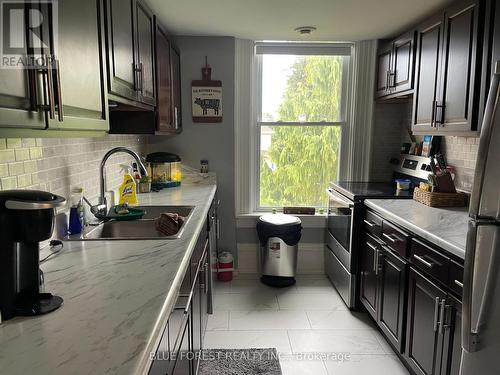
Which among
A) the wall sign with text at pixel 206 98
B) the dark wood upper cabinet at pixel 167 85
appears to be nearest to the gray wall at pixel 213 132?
the wall sign with text at pixel 206 98

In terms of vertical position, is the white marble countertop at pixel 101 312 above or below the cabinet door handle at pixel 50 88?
below

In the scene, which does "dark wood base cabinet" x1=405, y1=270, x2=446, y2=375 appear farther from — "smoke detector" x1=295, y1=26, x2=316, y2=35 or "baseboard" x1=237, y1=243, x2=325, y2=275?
"smoke detector" x1=295, y1=26, x2=316, y2=35

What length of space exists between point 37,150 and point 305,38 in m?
2.53

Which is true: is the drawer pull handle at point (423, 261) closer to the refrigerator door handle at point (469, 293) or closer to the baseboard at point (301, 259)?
the refrigerator door handle at point (469, 293)

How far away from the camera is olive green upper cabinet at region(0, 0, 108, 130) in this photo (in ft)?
2.72

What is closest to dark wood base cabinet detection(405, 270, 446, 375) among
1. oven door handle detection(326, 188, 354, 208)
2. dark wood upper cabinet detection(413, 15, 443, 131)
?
oven door handle detection(326, 188, 354, 208)

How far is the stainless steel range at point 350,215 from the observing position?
2826mm

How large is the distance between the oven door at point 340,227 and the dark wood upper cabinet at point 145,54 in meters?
1.68

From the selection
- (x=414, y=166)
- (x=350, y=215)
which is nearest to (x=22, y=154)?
(x=350, y=215)

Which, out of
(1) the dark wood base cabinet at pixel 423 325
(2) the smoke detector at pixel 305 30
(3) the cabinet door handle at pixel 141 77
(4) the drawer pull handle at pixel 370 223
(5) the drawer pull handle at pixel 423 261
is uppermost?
(2) the smoke detector at pixel 305 30

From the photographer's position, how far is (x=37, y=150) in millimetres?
1518

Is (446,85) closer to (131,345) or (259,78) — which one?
(259,78)

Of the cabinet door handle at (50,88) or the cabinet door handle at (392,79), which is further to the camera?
the cabinet door handle at (392,79)

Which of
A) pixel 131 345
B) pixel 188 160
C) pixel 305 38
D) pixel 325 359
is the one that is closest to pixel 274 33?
pixel 305 38
